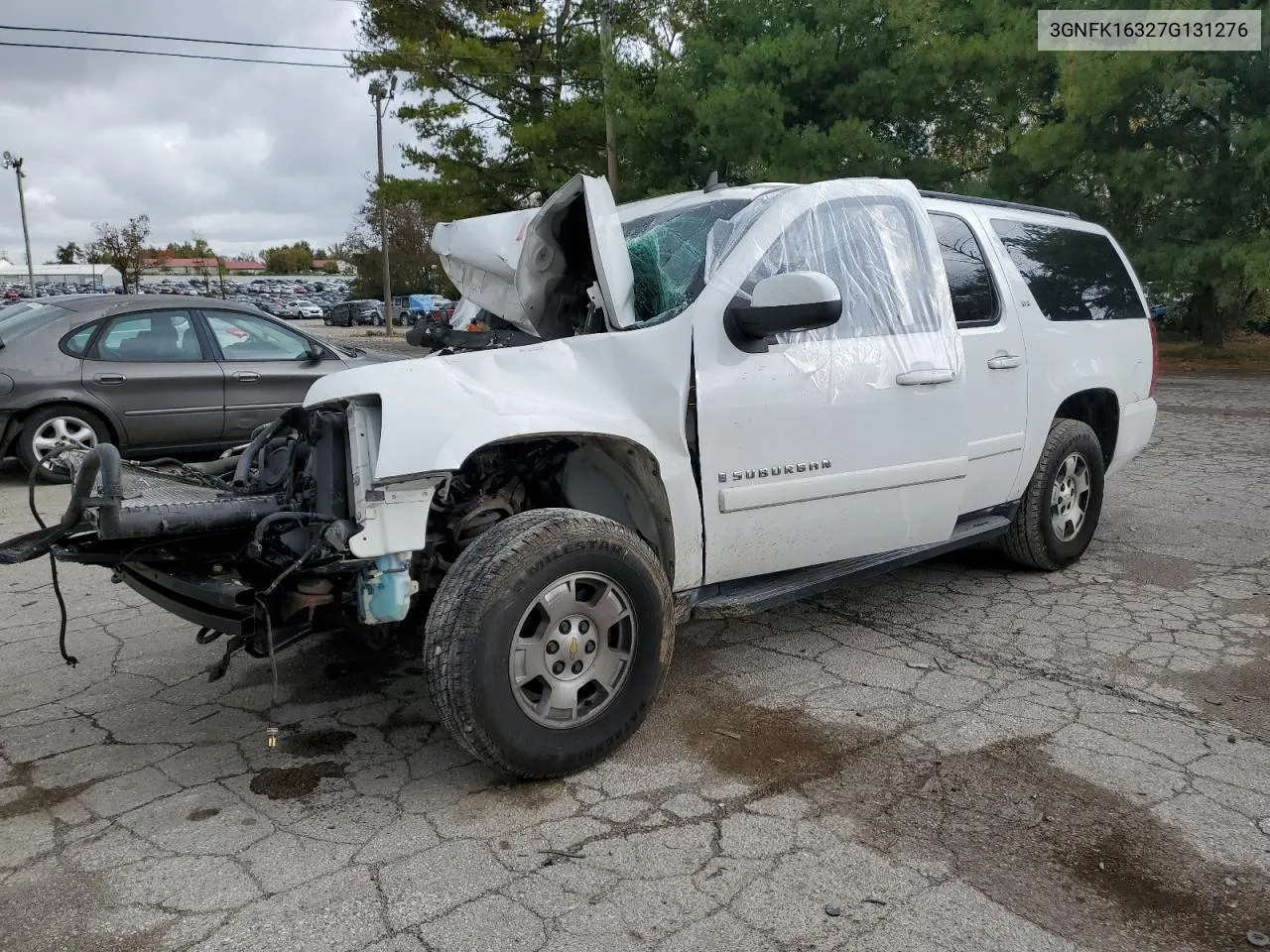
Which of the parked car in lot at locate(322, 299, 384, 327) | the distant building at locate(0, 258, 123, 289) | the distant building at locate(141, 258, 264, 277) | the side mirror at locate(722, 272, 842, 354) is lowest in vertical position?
the side mirror at locate(722, 272, 842, 354)

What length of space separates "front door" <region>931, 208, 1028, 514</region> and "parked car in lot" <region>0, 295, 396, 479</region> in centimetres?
452

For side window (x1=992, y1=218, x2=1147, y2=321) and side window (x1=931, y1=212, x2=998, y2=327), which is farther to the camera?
side window (x1=992, y1=218, x2=1147, y2=321)

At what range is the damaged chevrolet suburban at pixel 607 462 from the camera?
9.59ft

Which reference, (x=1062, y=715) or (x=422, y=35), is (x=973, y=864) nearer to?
(x=1062, y=715)

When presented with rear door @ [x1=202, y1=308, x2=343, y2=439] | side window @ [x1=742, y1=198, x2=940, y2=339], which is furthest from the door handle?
rear door @ [x1=202, y1=308, x2=343, y2=439]

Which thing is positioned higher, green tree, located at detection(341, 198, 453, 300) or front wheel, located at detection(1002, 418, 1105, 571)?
green tree, located at detection(341, 198, 453, 300)

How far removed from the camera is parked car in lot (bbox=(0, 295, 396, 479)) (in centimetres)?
778

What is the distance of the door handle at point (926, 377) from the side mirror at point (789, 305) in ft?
2.18

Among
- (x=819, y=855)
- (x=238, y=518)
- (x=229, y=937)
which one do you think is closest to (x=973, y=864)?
(x=819, y=855)

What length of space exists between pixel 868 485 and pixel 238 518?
2.23 m

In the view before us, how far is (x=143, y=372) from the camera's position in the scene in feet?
26.4

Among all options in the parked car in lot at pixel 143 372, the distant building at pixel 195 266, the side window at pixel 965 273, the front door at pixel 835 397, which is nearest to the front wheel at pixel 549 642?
the front door at pixel 835 397

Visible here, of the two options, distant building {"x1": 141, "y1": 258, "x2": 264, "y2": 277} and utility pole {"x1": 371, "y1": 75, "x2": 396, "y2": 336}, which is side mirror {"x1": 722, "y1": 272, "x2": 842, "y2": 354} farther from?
distant building {"x1": 141, "y1": 258, "x2": 264, "y2": 277}

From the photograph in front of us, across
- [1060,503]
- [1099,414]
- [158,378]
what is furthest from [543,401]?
[158,378]
